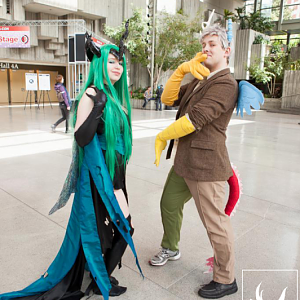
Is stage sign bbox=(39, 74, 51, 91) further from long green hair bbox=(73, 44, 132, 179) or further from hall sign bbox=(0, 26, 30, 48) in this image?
long green hair bbox=(73, 44, 132, 179)

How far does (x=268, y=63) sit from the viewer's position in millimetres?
21531

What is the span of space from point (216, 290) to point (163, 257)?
0.48m

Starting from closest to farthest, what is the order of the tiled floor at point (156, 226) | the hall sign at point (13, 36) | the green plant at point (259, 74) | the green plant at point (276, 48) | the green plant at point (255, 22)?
the tiled floor at point (156, 226)
the hall sign at point (13, 36)
the green plant at point (259, 74)
the green plant at point (276, 48)
the green plant at point (255, 22)

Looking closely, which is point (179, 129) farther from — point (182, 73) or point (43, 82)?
point (43, 82)

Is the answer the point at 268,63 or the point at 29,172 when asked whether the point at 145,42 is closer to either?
the point at 268,63

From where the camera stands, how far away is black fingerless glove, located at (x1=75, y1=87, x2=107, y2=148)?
159cm

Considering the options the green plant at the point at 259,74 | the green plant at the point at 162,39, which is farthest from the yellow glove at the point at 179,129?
the green plant at the point at 259,74

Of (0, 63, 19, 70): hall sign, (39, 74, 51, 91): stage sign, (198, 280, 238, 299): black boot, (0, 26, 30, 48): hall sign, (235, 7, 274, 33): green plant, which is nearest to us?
(198, 280, 238, 299): black boot

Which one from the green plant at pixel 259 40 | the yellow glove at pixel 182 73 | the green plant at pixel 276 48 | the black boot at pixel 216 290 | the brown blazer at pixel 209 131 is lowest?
the black boot at pixel 216 290

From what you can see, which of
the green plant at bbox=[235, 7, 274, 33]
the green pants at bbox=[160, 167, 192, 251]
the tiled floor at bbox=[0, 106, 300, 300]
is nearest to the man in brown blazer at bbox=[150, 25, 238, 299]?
the green pants at bbox=[160, 167, 192, 251]

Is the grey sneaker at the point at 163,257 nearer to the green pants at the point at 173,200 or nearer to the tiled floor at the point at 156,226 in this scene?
the tiled floor at the point at 156,226

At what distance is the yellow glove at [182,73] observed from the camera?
180cm

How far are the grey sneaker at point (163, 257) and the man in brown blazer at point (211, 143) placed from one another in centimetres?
40

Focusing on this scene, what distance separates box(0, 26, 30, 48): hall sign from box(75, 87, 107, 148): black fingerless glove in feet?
Answer: 45.7
